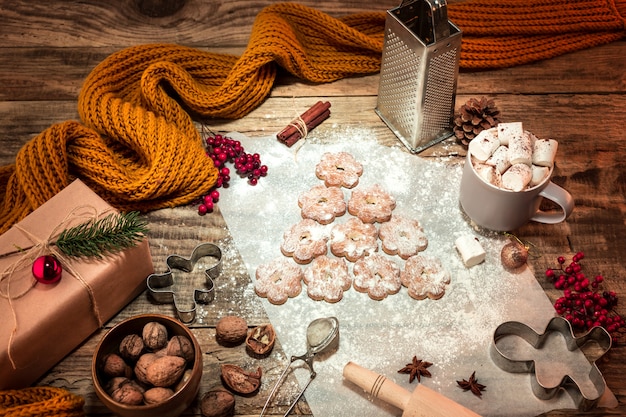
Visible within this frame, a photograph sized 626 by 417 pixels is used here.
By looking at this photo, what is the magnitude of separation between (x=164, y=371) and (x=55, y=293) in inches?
11.4

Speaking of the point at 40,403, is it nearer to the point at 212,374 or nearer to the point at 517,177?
the point at 212,374

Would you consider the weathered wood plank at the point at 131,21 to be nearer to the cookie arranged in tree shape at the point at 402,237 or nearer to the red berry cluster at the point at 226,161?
the red berry cluster at the point at 226,161

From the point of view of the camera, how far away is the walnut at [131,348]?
5.19 feet

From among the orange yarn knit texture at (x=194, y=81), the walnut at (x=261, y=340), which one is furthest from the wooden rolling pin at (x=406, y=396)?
the orange yarn knit texture at (x=194, y=81)

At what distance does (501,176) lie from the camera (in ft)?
5.89

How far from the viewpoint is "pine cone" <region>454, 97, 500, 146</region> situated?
6.59 ft

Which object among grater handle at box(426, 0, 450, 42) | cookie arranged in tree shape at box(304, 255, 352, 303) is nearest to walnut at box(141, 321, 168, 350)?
cookie arranged in tree shape at box(304, 255, 352, 303)

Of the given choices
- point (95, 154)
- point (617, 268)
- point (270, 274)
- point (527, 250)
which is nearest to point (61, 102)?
point (95, 154)

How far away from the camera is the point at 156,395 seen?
60.1 inches

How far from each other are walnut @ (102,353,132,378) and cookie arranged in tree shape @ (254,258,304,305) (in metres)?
0.36

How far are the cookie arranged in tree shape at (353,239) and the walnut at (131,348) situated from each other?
52 cm

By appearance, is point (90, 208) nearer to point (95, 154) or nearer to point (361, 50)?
point (95, 154)

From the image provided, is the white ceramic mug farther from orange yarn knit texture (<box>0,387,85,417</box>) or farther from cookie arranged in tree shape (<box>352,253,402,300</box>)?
orange yarn knit texture (<box>0,387,85,417</box>)

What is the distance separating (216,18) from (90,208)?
862mm
